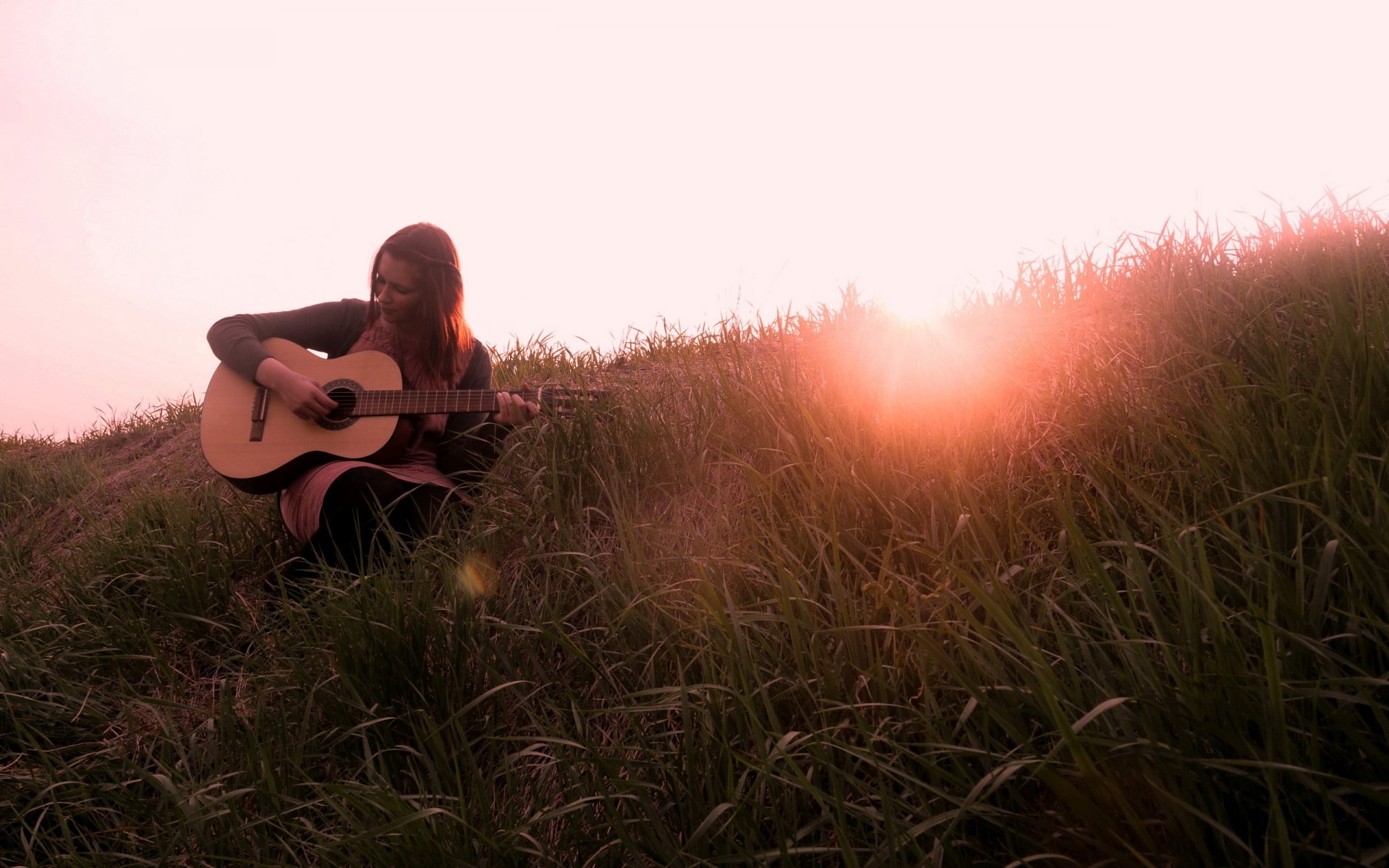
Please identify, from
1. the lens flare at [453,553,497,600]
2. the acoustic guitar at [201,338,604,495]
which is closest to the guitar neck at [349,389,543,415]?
the acoustic guitar at [201,338,604,495]

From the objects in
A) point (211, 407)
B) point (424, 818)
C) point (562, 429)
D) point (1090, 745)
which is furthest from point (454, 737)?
point (211, 407)

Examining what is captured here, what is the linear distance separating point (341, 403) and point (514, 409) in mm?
869

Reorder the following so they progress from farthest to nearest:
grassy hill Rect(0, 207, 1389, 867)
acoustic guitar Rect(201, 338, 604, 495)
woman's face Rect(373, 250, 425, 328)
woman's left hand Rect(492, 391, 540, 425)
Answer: woman's face Rect(373, 250, 425, 328), acoustic guitar Rect(201, 338, 604, 495), woman's left hand Rect(492, 391, 540, 425), grassy hill Rect(0, 207, 1389, 867)

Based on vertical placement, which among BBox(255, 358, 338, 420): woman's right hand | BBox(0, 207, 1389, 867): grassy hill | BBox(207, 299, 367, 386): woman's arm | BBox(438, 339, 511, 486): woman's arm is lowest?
BBox(0, 207, 1389, 867): grassy hill

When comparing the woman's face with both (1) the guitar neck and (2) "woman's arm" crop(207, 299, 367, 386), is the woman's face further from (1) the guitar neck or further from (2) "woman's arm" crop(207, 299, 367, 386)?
(1) the guitar neck

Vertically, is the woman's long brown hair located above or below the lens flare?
above

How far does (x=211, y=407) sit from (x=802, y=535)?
8.95ft

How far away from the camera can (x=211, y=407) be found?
120 inches

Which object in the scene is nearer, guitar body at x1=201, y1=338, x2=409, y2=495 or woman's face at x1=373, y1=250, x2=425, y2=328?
guitar body at x1=201, y1=338, x2=409, y2=495

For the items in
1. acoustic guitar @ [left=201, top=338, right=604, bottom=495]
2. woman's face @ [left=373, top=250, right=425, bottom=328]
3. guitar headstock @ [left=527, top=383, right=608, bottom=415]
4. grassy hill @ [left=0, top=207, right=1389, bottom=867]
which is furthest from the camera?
woman's face @ [left=373, top=250, right=425, bottom=328]

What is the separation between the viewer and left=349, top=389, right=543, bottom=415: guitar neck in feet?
9.32

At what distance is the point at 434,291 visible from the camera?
3.10m

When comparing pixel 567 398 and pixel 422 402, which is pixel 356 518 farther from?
pixel 567 398

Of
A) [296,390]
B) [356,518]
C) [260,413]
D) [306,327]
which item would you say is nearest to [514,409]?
[356,518]
